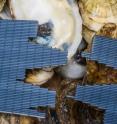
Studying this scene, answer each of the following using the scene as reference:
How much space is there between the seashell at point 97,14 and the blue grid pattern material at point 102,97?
22 centimetres

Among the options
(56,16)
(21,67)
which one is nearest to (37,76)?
(21,67)

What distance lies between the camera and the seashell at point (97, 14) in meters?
1.61

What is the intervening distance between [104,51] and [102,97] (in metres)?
0.16

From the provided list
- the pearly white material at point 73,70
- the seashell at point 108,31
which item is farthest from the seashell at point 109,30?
the pearly white material at point 73,70

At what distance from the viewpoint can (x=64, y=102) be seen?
5.28 ft

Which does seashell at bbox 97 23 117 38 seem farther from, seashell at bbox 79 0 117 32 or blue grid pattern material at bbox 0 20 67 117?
blue grid pattern material at bbox 0 20 67 117

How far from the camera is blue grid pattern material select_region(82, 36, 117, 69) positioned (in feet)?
5.01

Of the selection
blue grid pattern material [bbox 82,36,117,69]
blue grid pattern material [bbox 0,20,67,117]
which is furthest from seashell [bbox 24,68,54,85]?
blue grid pattern material [bbox 82,36,117,69]

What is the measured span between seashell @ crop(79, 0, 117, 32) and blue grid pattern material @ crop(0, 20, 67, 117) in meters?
0.21

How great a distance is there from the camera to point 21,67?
1478mm

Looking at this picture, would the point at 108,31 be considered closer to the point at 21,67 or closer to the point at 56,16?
the point at 56,16

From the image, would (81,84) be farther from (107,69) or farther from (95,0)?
(95,0)

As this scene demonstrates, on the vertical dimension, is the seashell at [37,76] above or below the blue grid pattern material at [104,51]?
below

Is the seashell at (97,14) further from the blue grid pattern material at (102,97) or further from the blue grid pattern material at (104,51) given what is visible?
the blue grid pattern material at (102,97)
